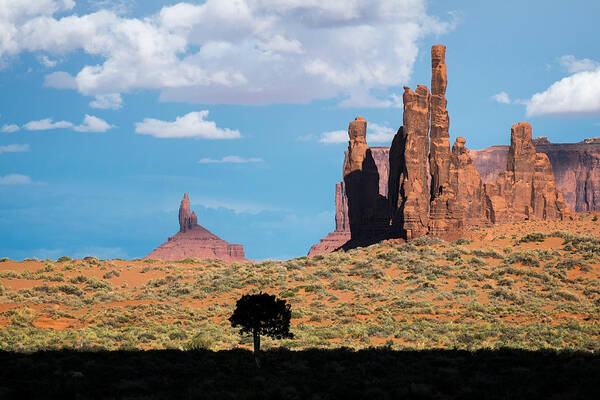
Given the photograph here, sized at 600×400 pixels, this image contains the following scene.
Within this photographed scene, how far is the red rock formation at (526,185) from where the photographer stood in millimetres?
103062

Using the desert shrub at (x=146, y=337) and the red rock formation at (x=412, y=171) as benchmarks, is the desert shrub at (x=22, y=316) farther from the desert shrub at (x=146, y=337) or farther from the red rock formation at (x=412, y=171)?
the red rock formation at (x=412, y=171)

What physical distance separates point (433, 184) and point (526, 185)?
35.8 meters

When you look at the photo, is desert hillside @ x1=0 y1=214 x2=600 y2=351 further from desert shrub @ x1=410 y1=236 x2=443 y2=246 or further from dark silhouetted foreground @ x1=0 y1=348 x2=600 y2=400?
dark silhouetted foreground @ x1=0 y1=348 x2=600 y2=400

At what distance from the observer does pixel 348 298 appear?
47.2m

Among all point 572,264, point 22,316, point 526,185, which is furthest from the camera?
point 526,185

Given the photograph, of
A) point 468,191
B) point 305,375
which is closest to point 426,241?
point 468,191

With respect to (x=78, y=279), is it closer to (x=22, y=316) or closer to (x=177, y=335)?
(x=22, y=316)

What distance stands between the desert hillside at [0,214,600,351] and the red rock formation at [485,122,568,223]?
33227 mm

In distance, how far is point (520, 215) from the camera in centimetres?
10100

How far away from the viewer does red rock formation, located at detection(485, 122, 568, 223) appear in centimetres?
10306

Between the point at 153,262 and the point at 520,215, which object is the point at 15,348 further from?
the point at 520,215

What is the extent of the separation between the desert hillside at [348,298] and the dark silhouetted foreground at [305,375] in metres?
3.97

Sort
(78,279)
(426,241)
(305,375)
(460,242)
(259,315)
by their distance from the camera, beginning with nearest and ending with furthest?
1. (305,375)
2. (259,315)
3. (78,279)
4. (426,241)
5. (460,242)

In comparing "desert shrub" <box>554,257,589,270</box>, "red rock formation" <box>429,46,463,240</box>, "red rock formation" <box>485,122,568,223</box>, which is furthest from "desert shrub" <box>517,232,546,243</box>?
"red rock formation" <box>485,122,568,223</box>
